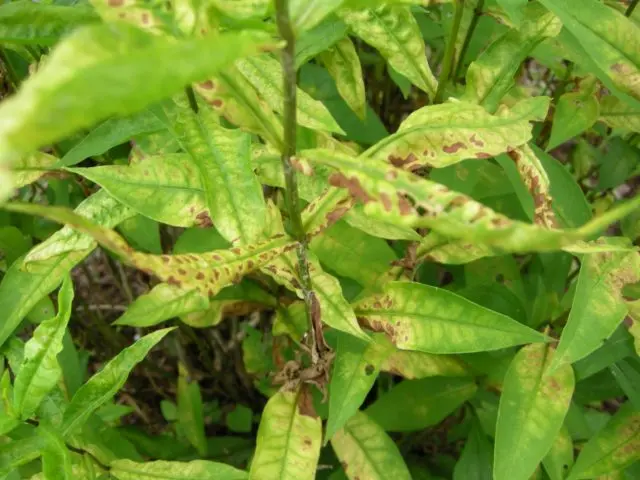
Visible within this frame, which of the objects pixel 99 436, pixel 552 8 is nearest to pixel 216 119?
pixel 552 8

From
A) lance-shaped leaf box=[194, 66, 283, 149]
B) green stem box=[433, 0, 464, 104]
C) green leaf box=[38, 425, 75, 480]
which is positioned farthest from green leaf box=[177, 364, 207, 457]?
lance-shaped leaf box=[194, 66, 283, 149]

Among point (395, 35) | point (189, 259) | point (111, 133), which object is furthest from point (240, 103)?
point (395, 35)

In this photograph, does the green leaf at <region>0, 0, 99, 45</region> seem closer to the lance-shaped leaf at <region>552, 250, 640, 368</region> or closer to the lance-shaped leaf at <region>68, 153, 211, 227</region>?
the lance-shaped leaf at <region>68, 153, 211, 227</region>

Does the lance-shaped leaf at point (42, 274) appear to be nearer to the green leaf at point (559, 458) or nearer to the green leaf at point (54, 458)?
the green leaf at point (54, 458)

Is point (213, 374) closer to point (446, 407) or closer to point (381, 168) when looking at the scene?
point (446, 407)

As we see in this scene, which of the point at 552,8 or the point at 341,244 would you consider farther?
the point at 341,244

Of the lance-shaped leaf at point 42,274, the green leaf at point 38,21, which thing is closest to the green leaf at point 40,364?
the lance-shaped leaf at point 42,274
